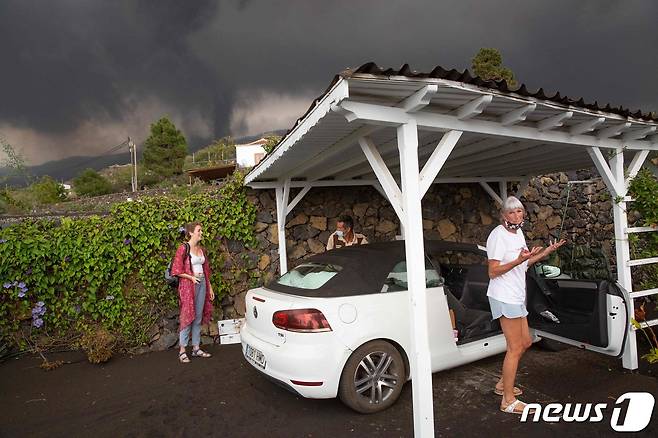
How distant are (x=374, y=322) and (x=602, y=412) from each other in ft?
6.43

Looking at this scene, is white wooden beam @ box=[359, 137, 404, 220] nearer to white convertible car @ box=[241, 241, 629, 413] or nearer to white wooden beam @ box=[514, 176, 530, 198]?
white convertible car @ box=[241, 241, 629, 413]

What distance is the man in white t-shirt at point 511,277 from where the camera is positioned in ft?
9.75

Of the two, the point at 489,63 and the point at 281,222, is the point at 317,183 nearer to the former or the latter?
Result: the point at 281,222

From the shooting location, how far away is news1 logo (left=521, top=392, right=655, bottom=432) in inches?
117

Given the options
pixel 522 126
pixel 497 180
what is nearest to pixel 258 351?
pixel 522 126

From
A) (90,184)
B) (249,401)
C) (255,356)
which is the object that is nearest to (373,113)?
Result: (255,356)

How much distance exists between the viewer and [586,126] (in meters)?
3.76

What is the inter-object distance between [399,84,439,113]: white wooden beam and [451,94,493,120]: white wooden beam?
45 cm

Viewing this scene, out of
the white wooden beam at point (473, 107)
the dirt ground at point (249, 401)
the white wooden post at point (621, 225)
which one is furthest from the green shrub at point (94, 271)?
the white wooden post at point (621, 225)

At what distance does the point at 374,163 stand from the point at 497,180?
5252 millimetres

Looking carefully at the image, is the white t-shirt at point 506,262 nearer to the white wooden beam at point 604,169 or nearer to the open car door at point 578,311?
the open car door at point 578,311

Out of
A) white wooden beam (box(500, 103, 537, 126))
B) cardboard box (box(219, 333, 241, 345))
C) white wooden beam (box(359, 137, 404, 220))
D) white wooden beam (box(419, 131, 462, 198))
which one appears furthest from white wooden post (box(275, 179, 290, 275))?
white wooden beam (box(500, 103, 537, 126))

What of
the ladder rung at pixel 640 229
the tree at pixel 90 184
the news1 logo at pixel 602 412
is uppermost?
the tree at pixel 90 184

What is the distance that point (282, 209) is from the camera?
597 centimetres
